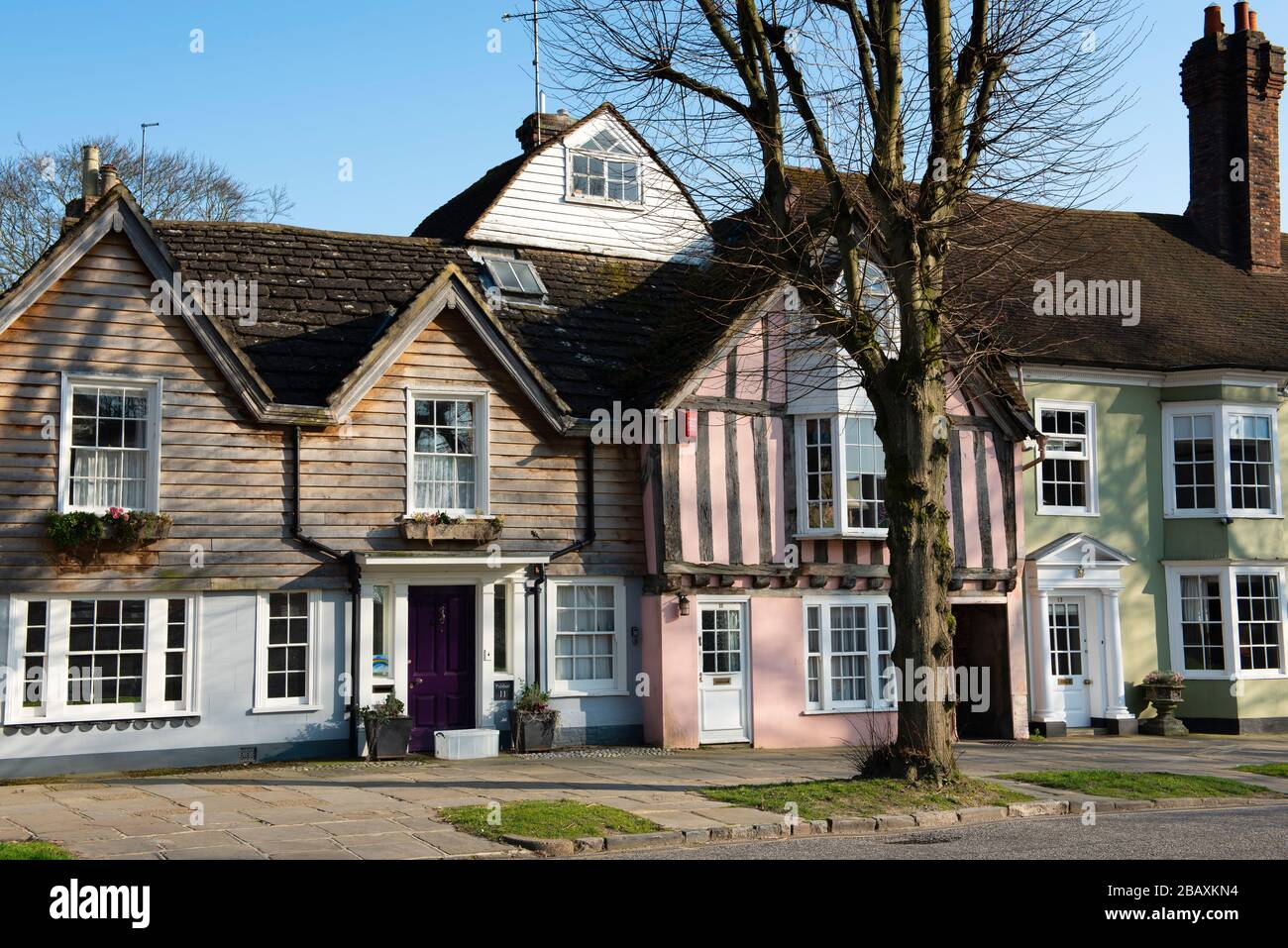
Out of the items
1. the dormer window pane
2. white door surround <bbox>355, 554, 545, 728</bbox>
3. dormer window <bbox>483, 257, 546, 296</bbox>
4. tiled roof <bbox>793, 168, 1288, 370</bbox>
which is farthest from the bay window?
the dormer window pane

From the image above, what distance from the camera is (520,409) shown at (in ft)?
67.8

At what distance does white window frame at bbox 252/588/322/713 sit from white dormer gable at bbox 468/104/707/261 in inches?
332

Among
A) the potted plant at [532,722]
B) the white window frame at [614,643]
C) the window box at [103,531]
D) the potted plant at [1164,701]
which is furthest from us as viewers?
the potted plant at [1164,701]

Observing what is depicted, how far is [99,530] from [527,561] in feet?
19.9

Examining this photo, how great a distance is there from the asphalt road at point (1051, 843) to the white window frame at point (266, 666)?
26.9 feet

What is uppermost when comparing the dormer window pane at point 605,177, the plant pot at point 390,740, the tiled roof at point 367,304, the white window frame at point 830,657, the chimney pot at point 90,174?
the dormer window pane at point 605,177

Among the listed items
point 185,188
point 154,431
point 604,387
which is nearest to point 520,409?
point 604,387

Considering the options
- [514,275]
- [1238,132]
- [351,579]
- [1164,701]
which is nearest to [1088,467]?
[1164,701]

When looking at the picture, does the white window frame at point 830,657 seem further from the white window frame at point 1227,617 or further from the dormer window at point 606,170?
the dormer window at point 606,170

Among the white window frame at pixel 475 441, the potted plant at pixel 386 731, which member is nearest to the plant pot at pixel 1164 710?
the white window frame at pixel 475 441

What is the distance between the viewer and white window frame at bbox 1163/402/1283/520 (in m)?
25.2

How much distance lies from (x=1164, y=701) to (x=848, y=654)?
6509mm

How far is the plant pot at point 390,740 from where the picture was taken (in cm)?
1862
